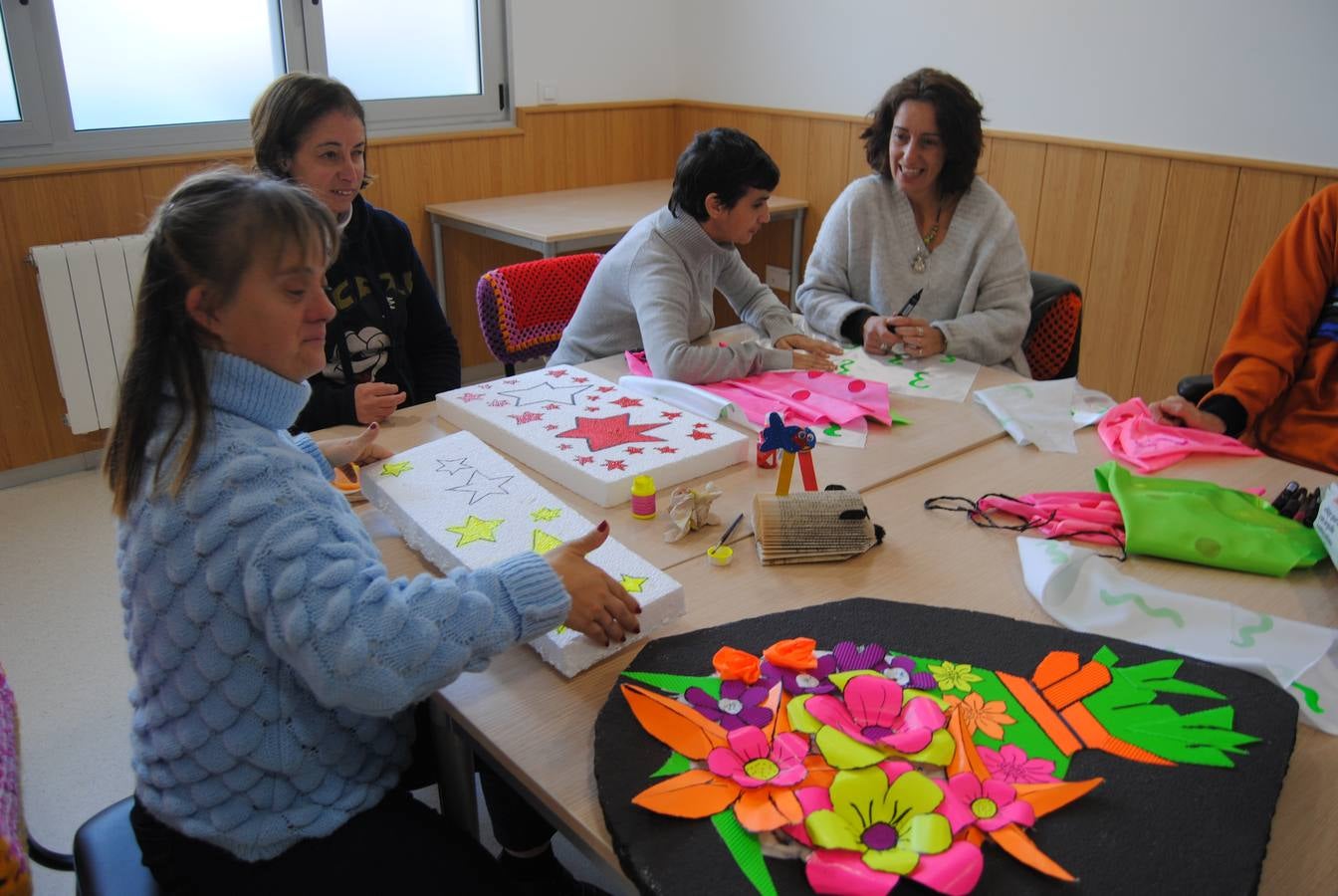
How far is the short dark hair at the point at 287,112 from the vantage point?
1.87 metres

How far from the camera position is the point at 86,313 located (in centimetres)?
301

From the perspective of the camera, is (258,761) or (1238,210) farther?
(1238,210)

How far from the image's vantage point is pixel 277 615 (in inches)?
35.3

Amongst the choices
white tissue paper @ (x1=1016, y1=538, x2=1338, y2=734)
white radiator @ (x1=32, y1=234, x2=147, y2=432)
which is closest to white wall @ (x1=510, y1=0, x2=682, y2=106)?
white radiator @ (x1=32, y1=234, x2=147, y2=432)

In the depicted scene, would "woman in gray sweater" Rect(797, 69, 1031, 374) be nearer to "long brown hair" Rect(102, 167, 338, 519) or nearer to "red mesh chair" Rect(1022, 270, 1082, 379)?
"red mesh chair" Rect(1022, 270, 1082, 379)

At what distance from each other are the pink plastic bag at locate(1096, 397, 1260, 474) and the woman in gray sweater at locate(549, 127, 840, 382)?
1.76 feet

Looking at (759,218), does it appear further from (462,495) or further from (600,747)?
(600,747)

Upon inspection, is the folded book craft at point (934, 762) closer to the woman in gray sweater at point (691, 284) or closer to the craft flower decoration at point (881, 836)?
the craft flower decoration at point (881, 836)

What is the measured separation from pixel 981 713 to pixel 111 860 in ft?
3.09

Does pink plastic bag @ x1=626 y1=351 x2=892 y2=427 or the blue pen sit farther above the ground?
the blue pen

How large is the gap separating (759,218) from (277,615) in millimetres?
1446

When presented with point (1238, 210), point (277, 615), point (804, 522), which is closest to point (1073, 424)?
point (804, 522)

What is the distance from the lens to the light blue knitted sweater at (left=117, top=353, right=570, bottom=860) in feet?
2.94

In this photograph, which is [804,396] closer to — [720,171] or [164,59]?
[720,171]
